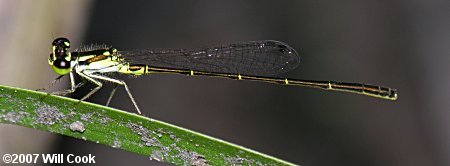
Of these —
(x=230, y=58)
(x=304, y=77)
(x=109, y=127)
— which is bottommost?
(x=109, y=127)

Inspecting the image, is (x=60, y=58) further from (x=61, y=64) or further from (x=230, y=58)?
(x=230, y=58)

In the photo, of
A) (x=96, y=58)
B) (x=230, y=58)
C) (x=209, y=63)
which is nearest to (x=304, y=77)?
(x=230, y=58)

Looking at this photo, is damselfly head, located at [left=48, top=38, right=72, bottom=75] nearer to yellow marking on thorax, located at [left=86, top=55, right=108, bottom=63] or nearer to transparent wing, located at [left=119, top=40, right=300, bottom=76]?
yellow marking on thorax, located at [left=86, top=55, right=108, bottom=63]

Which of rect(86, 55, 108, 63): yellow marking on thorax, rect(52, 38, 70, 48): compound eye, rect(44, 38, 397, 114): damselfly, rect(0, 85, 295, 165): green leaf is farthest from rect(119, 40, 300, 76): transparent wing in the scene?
rect(0, 85, 295, 165): green leaf

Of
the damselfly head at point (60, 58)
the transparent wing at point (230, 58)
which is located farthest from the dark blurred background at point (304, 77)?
the damselfly head at point (60, 58)

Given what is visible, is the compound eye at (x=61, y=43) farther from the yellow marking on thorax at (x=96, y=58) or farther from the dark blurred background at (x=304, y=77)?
the dark blurred background at (x=304, y=77)

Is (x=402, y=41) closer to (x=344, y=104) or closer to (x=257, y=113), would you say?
(x=344, y=104)
